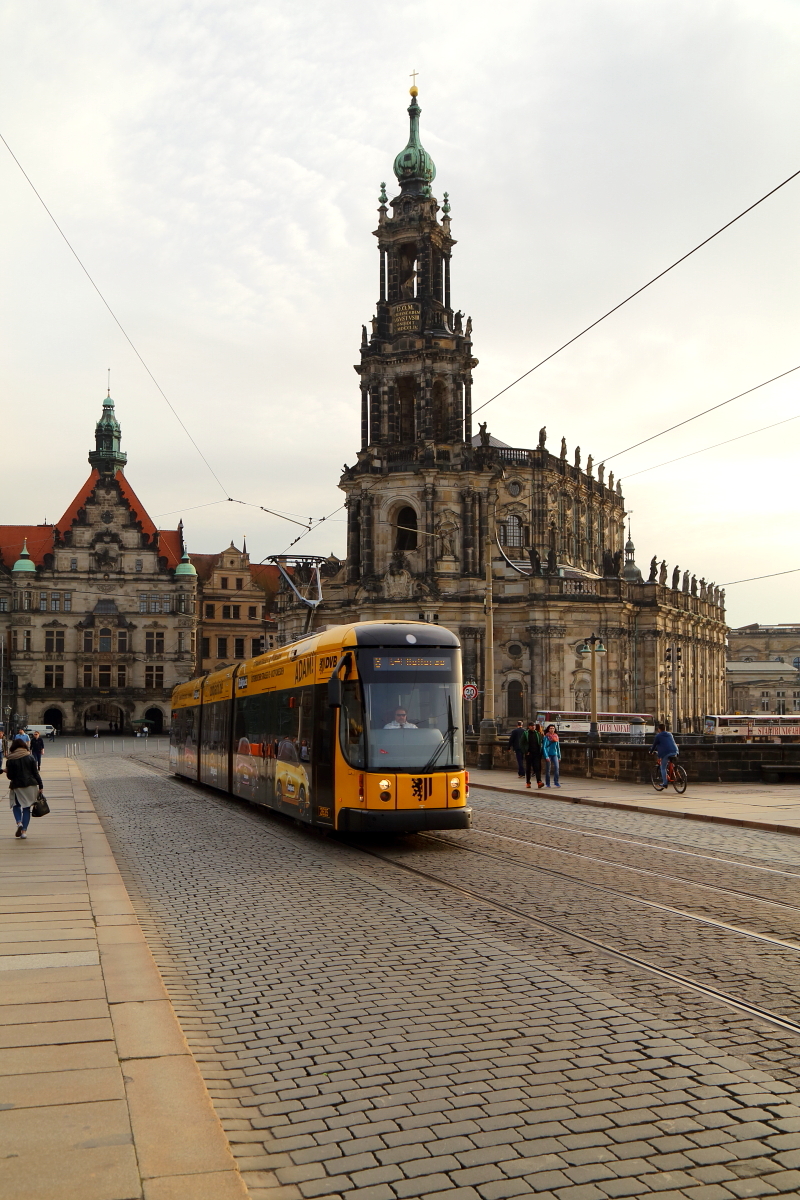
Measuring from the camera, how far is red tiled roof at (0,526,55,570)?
88.9 m

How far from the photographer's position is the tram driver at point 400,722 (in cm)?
1435

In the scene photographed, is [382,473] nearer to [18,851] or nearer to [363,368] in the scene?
[363,368]

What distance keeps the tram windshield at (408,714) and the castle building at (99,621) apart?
234ft

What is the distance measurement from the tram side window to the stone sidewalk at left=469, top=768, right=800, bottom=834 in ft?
24.6

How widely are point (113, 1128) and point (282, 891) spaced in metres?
6.70

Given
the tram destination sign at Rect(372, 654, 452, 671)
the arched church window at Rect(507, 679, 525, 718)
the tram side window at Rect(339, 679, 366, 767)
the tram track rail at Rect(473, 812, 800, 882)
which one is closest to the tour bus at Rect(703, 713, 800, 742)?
the arched church window at Rect(507, 679, 525, 718)

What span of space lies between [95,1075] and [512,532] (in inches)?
2604

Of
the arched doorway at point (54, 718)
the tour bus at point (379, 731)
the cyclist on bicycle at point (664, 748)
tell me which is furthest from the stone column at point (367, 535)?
the tour bus at point (379, 731)

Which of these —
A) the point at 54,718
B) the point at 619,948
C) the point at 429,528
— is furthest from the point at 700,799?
the point at 54,718

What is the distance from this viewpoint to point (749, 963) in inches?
315

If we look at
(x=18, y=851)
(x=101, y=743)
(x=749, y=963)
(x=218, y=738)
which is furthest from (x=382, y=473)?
(x=749, y=963)

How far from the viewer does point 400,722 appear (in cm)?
1441

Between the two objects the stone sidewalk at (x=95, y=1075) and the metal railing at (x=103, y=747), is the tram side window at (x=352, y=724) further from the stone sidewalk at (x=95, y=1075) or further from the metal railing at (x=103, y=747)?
the metal railing at (x=103, y=747)

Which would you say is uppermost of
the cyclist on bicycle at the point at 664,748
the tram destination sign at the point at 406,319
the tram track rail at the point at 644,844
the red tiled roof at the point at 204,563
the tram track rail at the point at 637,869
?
the tram destination sign at the point at 406,319
